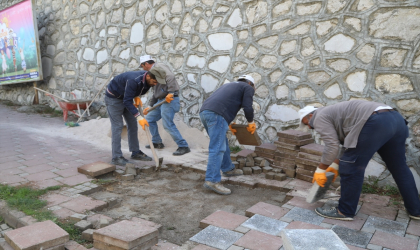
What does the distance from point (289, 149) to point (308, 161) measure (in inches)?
13.9

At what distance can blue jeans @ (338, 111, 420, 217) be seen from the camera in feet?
9.71

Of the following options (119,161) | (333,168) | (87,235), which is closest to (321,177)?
(333,168)

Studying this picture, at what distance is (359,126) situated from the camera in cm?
299

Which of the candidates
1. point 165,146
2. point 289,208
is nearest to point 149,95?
point 165,146

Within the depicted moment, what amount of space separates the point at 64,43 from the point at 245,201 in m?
8.09

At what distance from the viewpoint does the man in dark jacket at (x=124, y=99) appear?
470cm

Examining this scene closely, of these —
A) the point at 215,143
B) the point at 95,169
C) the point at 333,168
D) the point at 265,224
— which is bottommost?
the point at 265,224

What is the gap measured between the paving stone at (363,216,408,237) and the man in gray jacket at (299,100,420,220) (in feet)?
0.61

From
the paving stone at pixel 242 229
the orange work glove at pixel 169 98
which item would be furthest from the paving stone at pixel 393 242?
the orange work glove at pixel 169 98

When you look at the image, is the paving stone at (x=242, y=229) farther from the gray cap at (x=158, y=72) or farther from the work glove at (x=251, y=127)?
the gray cap at (x=158, y=72)

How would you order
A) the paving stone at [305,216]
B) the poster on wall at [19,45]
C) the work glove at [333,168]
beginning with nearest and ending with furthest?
the paving stone at [305,216]
the work glove at [333,168]
the poster on wall at [19,45]

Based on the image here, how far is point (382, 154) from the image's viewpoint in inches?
128

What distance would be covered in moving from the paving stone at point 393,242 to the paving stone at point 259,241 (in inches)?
32.5

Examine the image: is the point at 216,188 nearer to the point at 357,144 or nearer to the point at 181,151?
the point at 357,144
